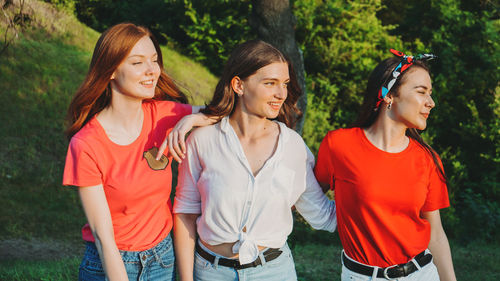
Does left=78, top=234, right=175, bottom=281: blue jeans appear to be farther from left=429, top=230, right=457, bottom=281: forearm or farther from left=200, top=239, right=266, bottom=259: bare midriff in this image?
left=429, top=230, right=457, bottom=281: forearm

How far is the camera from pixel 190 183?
8.88 feet

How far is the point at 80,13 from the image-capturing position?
66.4 feet

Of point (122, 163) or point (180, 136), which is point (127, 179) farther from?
point (180, 136)

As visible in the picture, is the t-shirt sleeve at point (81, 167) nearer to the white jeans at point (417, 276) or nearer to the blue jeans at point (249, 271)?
the blue jeans at point (249, 271)

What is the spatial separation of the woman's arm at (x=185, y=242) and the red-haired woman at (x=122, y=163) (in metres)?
0.06

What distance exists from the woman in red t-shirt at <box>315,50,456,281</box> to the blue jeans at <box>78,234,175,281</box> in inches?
40.0

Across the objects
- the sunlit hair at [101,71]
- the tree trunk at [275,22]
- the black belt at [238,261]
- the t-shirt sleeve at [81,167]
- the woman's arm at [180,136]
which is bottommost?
the black belt at [238,261]

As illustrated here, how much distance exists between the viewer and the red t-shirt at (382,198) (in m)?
2.67

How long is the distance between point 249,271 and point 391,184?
36.2 inches

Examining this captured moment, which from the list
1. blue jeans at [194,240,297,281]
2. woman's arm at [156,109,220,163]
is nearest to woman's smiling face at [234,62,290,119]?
woman's arm at [156,109,220,163]

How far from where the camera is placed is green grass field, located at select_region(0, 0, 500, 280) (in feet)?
20.7

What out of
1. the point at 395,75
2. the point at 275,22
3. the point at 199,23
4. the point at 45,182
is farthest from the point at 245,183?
the point at 199,23

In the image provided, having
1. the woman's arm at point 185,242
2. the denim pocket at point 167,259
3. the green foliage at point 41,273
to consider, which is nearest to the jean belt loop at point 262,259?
the woman's arm at point 185,242

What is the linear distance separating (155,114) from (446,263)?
193 cm
